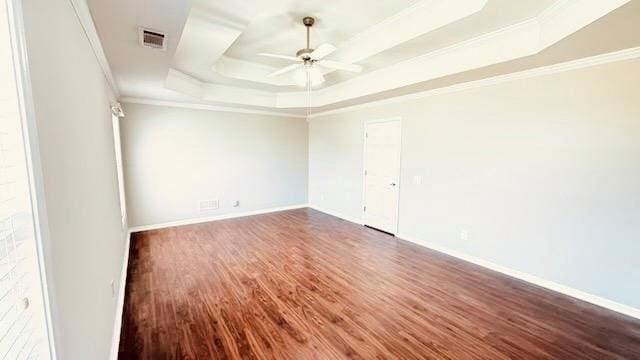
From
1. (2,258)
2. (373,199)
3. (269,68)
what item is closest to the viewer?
(2,258)

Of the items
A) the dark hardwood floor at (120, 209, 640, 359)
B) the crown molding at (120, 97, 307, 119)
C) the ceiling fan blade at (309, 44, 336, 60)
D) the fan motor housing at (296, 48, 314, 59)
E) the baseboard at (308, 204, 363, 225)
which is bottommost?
the dark hardwood floor at (120, 209, 640, 359)

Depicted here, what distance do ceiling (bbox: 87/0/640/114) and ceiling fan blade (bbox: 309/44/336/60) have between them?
1.30 feet

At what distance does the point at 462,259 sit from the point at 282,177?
421cm

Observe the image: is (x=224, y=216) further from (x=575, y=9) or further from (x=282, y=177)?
(x=575, y=9)

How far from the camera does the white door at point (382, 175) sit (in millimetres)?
4660

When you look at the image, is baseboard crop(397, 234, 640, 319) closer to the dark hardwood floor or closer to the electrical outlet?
the dark hardwood floor

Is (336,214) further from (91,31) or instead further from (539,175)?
(91,31)

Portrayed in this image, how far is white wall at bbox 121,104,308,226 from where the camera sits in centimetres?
479

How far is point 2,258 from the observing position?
0.66 metres

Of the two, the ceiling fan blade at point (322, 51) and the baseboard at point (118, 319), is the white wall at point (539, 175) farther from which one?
the baseboard at point (118, 319)

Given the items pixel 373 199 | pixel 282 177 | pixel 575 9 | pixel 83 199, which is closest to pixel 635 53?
pixel 575 9

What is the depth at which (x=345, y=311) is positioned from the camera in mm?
2553

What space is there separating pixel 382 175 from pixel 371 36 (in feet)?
8.06

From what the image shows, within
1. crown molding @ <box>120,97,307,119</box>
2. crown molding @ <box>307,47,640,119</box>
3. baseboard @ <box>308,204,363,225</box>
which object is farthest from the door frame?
crown molding @ <box>120,97,307,119</box>
